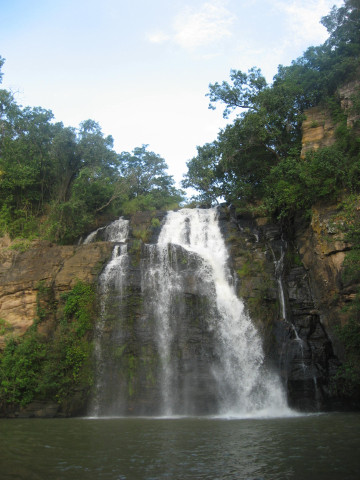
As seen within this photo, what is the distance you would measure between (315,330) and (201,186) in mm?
16981

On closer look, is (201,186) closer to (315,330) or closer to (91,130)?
(91,130)

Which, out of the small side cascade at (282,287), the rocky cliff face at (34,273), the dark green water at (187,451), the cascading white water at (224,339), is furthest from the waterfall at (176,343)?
the dark green water at (187,451)

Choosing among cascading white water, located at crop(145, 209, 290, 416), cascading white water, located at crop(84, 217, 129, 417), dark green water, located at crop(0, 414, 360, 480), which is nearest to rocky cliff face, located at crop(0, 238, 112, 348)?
cascading white water, located at crop(84, 217, 129, 417)

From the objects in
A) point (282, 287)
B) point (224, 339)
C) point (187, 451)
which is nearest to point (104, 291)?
point (224, 339)

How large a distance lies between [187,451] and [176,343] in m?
8.89

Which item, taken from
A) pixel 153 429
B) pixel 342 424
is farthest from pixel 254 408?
pixel 153 429

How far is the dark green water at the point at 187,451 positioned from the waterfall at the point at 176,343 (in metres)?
→ 3.72

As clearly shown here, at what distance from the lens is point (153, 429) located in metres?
10.9

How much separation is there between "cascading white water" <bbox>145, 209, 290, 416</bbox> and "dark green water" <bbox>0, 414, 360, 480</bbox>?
3625 mm

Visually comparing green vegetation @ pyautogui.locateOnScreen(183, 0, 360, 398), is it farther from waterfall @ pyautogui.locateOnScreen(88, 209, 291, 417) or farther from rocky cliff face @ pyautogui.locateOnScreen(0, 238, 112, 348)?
rocky cliff face @ pyautogui.locateOnScreen(0, 238, 112, 348)

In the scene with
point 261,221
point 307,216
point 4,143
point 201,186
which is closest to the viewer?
point 307,216

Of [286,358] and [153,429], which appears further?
[286,358]

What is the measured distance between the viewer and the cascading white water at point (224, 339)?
15273 mm

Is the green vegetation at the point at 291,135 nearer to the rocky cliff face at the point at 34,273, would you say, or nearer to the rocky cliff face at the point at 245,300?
the rocky cliff face at the point at 245,300
